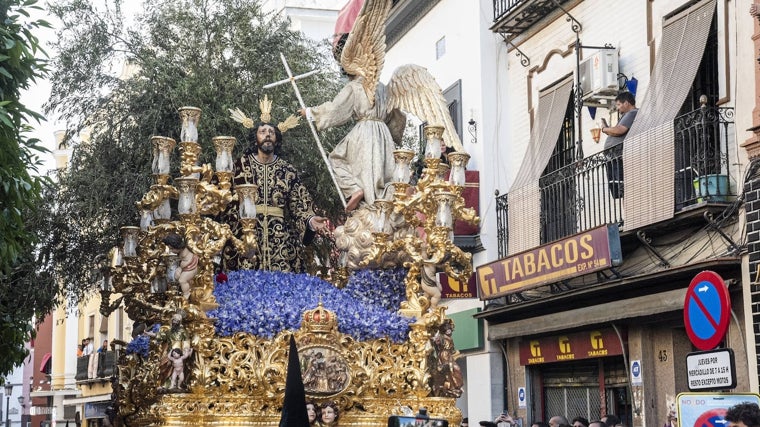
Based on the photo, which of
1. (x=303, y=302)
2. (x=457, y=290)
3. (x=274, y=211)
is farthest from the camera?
(x=457, y=290)

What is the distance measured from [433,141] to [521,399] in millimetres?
11385

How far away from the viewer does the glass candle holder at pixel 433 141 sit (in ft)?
27.8

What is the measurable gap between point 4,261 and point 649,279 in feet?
25.6

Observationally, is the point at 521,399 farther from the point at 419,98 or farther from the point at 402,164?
the point at 402,164

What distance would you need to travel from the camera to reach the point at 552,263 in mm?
16844

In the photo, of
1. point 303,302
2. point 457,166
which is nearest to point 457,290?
point 457,166

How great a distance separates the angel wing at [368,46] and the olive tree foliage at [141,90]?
5321 mm

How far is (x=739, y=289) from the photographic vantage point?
43.1 ft

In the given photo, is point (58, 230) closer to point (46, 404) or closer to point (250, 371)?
point (250, 371)

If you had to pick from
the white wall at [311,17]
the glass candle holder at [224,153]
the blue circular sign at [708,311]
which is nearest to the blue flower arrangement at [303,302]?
the glass candle holder at [224,153]

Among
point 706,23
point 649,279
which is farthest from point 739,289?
point 706,23

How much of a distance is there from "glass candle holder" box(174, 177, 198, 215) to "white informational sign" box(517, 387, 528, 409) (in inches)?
467

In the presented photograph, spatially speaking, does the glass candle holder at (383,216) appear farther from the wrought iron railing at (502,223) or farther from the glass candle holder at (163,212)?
the wrought iron railing at (502,223)

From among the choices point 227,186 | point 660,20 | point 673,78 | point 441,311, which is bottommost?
point 441,311
